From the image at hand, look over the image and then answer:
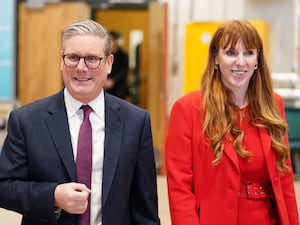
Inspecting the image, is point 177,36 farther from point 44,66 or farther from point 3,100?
point 3,100

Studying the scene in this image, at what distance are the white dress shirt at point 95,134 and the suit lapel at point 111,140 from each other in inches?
0.9

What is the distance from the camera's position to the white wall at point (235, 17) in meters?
6.80

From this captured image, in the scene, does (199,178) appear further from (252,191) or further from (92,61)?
(92,61)

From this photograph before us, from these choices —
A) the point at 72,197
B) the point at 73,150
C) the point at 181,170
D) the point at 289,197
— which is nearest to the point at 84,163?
the point at 73,150

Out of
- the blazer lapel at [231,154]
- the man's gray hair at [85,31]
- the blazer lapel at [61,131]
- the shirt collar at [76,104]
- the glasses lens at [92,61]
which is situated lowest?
the blazer lapel at [231,154]

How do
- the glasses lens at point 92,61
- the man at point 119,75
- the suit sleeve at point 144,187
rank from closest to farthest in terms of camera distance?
the glasses lens at point 92,61
the suit sleeve at point 144,187
the man at point 119,75

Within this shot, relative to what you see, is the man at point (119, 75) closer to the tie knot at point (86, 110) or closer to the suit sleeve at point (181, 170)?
the suit sleeve at point (181, 170)

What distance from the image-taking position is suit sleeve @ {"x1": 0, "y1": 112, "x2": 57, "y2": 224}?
179 cm

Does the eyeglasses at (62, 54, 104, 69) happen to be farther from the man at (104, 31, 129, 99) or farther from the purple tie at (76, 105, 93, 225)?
the man at (104, 31, 129, 99)

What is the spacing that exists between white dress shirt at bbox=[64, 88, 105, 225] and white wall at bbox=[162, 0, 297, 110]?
5.04 m

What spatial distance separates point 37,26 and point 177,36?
1867 millimetres

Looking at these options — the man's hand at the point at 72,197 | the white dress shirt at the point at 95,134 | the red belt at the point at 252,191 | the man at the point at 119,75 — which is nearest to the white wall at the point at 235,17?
the man at the point at 119,75

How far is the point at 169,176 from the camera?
7.69 feet

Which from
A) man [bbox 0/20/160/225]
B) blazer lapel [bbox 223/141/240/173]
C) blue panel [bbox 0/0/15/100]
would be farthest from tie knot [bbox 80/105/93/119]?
blue panel [bbox 0/0/15/100]
